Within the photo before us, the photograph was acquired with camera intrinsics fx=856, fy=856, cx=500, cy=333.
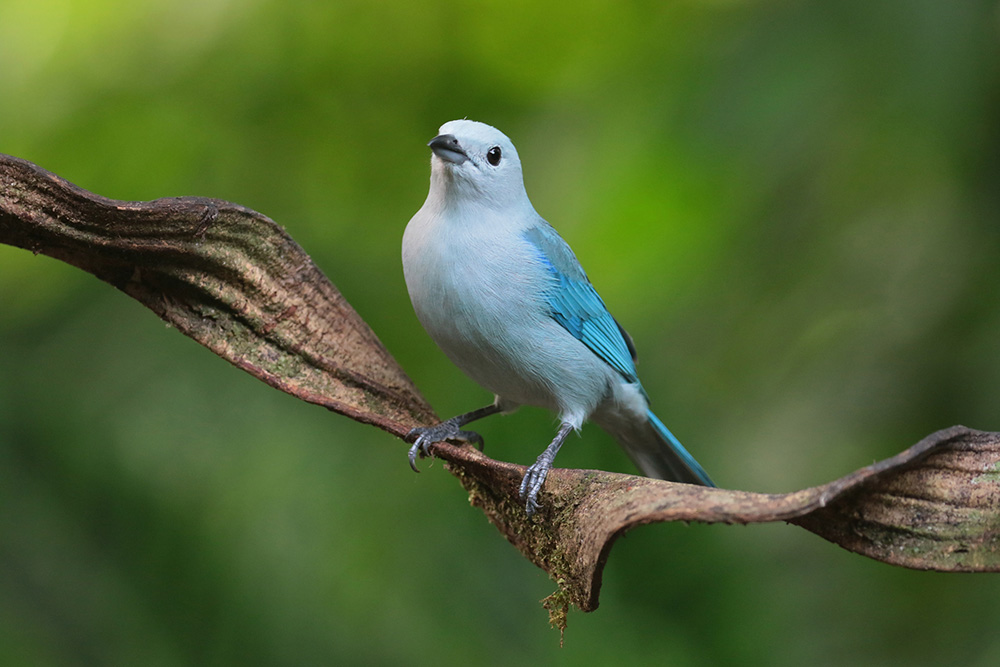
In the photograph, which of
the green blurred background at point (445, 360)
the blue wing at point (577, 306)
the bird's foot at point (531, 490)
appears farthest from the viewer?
the green blurred background at point (445, 360)

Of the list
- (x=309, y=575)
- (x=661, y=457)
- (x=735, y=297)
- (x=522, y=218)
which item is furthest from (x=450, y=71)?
(x=309, y=575)

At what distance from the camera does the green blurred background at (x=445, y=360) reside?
11.6ft

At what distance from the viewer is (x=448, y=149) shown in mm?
2975

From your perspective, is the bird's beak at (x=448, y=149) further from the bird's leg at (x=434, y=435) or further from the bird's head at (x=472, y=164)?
the bird's leg at (x=434, y=435)

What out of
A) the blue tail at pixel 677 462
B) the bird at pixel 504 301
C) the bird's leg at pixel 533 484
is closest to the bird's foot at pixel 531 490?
the bird's leg at pixel 533 484

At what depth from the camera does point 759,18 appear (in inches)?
156

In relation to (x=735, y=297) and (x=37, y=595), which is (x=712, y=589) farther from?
(x=37, y=595)

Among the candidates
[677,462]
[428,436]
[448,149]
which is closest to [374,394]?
[428,436]

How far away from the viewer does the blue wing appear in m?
3.20

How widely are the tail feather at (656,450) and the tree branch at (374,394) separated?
98cm

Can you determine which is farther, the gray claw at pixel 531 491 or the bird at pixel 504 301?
the bird at pixel 504 301

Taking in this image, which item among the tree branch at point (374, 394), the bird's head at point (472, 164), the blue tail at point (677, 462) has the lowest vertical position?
the blue tail at point (677, 462)

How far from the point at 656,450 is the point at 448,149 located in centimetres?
150

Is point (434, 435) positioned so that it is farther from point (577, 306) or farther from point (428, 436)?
point (577, 306)
